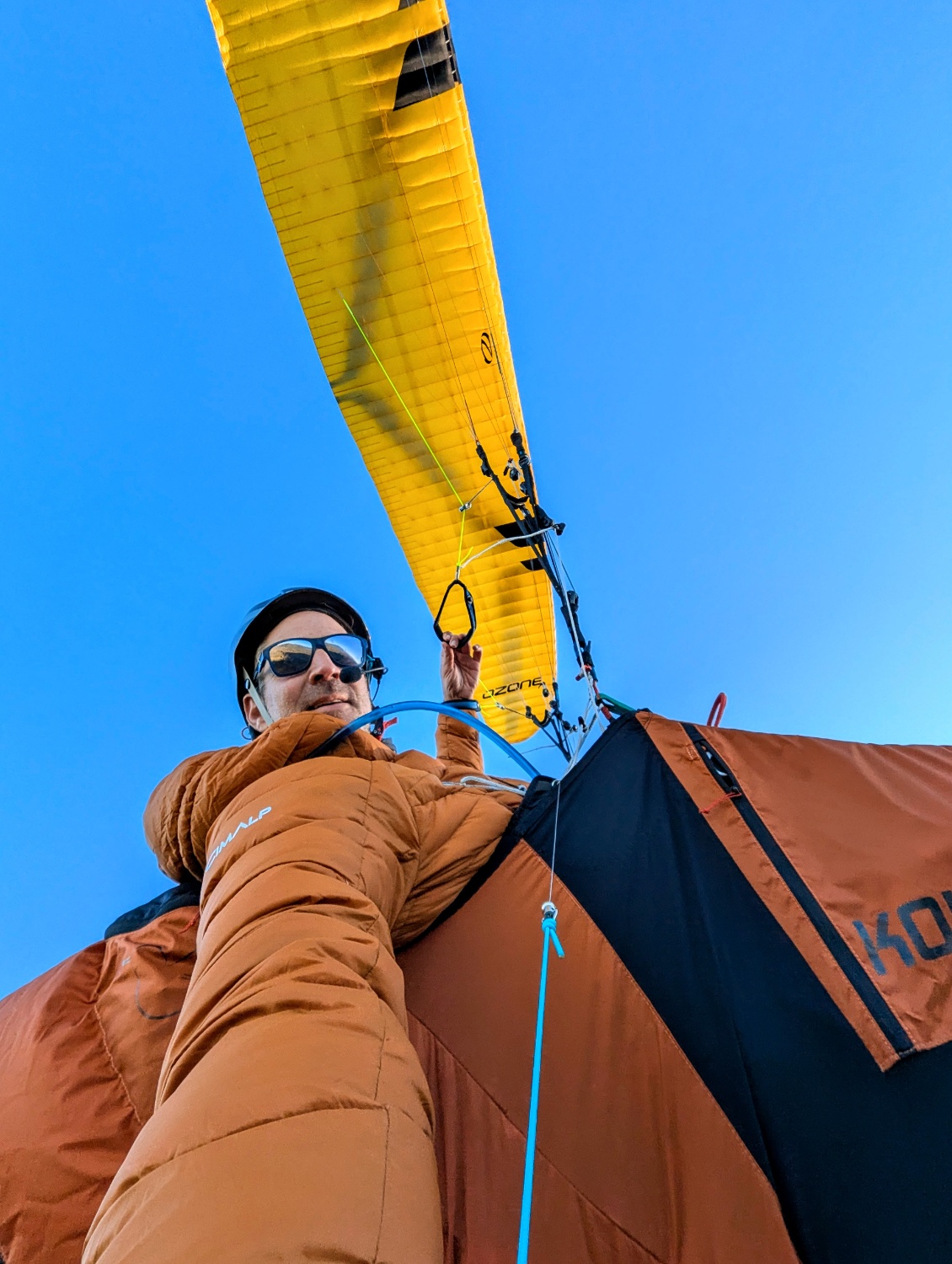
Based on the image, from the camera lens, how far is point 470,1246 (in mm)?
1421

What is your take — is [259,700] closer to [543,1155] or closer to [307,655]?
[307,655]

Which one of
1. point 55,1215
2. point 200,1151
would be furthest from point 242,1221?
point 55,1215

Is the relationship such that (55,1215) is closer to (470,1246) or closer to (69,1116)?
(69,1116)

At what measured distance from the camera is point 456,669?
3.89 m

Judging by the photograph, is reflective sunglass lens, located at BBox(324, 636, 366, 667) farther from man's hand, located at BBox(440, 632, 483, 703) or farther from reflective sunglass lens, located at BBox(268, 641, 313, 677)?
man's hand, located at BBox(440, 632, 483, 703)

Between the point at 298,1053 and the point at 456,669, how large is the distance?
9.76 feet

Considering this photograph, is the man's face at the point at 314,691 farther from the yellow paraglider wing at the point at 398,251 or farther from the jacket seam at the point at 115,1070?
the yellow paraglider wing at the point at 398,251

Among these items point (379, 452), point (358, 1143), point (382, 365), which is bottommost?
point (358, 1143)

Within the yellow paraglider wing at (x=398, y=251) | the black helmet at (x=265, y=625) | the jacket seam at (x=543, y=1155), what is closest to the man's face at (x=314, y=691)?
the black helmet at (x=265, y=625)

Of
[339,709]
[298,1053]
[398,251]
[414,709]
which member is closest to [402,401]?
[398,251]

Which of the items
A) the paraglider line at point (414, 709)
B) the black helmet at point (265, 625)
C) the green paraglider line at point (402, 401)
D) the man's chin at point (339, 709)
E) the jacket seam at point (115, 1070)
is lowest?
the jacket seam at point (115, 1070)

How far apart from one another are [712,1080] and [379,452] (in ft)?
22.4

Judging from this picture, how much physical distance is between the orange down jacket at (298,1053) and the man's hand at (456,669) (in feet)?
6.55

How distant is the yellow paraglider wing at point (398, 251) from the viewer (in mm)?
5039
